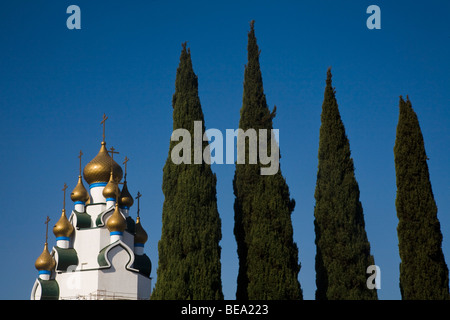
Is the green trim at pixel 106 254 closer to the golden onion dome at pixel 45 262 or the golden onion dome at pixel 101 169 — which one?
the golden onion dome at pixel 45 262

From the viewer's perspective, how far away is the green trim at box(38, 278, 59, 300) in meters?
30.3

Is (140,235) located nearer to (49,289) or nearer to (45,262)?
(45,262)

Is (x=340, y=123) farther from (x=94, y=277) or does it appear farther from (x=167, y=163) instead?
(x=94, y=277)

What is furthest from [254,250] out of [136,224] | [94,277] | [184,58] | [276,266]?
[136,224]

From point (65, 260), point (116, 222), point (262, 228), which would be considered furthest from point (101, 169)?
point (262, 228)

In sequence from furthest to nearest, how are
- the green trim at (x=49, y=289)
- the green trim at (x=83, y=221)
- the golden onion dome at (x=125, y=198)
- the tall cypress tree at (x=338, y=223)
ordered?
the golden onion dome at (x=125, y=198) < the green trim at (x=83, y=221) < the green trim at (x=49, y=289) < the tall cypress tree at (x=338, y=223)

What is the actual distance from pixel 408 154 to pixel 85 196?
55.3ft

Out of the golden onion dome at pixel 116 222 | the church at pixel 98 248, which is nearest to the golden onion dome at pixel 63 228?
the church at pixel 98 248

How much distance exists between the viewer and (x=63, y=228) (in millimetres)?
31438

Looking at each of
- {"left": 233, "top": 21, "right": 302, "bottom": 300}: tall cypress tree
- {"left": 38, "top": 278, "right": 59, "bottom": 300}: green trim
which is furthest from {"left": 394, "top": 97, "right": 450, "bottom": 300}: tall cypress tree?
{"left": 38, "top": 278, "right": 59, "bottom": 300}: green trim

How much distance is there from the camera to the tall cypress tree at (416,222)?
66.2ft

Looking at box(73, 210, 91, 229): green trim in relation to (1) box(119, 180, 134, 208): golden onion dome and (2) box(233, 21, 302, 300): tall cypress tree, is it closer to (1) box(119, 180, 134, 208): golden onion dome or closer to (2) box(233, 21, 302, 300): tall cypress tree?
(1) box(119, 180, 134, 208): golden onion dome
